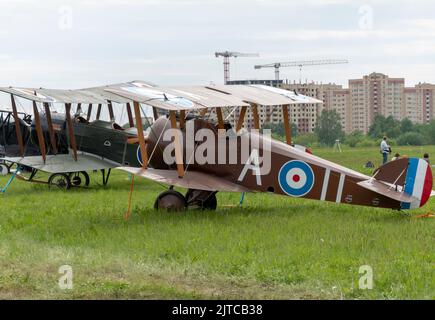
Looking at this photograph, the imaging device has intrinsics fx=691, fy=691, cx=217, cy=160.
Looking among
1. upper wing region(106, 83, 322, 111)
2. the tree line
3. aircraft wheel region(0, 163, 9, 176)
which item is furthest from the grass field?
the tree line

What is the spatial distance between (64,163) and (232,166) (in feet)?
22.5

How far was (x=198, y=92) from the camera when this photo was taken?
40.5 feet

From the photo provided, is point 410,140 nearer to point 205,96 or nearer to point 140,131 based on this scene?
point 205,96

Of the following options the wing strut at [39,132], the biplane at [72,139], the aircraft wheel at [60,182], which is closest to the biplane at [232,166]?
the biplane at [72,139]

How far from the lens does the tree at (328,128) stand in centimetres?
8586

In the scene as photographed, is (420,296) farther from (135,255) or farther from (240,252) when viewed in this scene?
(135,255)

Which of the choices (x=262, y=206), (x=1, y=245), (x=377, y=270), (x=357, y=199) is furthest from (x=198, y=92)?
(x=377, y=270)

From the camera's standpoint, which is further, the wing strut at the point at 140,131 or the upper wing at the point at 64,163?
the upper wing at the point at 64,163

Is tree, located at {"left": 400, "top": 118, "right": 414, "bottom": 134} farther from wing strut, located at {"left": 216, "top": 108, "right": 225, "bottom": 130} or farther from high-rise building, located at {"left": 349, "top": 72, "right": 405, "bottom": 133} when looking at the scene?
wing strut, located at {"left": 216, "top": 108, "right": 225, "bottom": 130}

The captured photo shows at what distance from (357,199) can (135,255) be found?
4.19m

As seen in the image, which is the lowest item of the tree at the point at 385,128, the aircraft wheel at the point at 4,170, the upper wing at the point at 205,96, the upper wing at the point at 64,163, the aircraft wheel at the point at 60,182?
the tree at the point at 385,128

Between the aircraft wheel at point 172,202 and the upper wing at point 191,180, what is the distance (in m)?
0.31

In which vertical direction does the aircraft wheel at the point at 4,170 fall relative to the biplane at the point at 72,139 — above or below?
below

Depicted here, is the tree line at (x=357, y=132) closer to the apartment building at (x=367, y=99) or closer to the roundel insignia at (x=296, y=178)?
the apartment building at (x=367, y=99)
